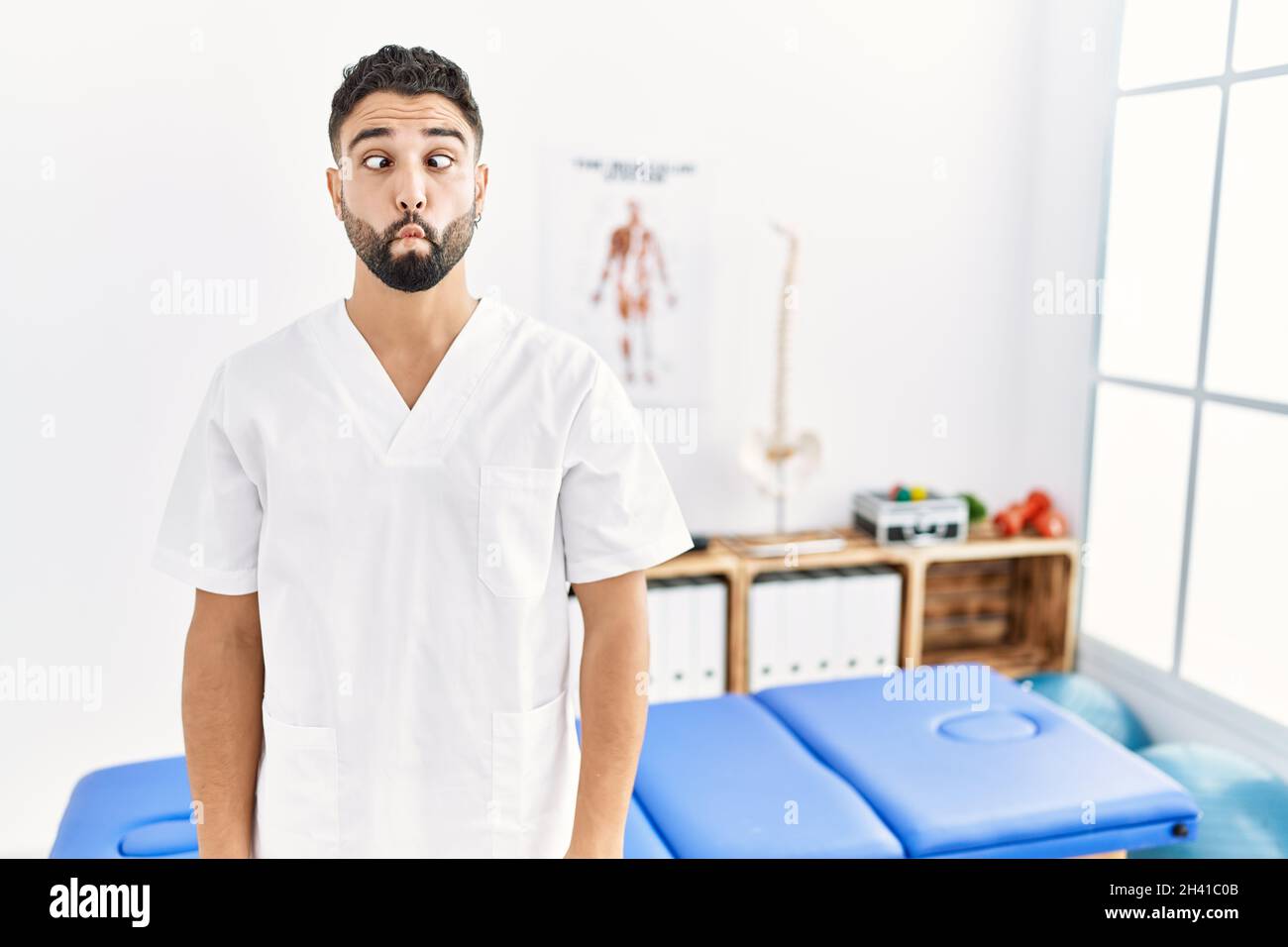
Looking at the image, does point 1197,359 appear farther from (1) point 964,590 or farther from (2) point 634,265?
(2) point 634,265

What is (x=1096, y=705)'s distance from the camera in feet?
10.2

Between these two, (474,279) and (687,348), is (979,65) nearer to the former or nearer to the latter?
(687,348)

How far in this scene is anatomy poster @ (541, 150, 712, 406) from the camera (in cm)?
307

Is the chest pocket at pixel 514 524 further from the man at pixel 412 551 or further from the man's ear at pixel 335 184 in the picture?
the man's ear at pixel 335 184

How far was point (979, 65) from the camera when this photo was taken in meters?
3.41

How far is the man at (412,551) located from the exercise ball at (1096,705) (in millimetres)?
2210

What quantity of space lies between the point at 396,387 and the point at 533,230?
1958 millimetres

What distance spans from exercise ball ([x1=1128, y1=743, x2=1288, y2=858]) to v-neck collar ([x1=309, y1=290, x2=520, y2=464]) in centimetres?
165

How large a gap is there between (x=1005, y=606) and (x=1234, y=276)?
4.06 ft

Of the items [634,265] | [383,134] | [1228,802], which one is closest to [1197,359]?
[1228,802]

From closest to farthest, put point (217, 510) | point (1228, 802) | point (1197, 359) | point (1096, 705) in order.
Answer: point (217, 510) < point (1228, 802) < point (1197, 359) < point (1096, 705)

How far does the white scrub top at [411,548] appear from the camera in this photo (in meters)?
1.13

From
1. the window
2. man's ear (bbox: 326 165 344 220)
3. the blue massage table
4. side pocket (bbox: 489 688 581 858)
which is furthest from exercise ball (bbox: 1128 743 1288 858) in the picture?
man's ear (bbox: 326 165 344 220)

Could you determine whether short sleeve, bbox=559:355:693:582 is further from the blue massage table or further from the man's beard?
the blue massage table
